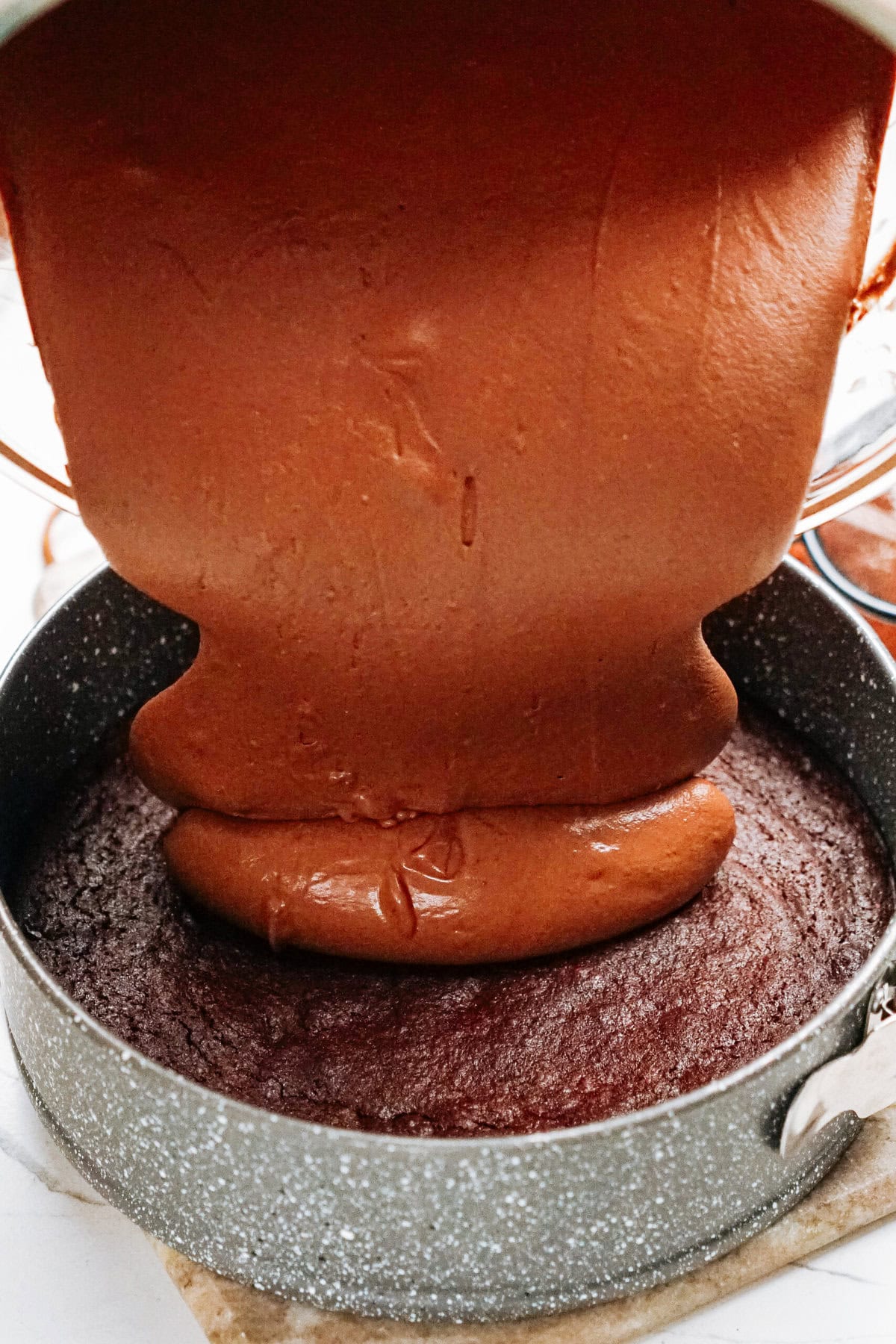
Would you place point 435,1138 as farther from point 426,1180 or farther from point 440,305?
point 440,305

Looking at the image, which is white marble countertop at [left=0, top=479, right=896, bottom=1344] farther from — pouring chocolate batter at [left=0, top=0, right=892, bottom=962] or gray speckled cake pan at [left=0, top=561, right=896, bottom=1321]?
pouring chocolate batter at [left=0, top=0, right=892, bottom=962]

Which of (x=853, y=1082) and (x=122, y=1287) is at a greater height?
(x=853, y=1082)

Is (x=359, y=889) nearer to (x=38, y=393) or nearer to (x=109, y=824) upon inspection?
(x=109, y=824)

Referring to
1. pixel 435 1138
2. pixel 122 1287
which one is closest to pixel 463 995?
pixel 435 1138

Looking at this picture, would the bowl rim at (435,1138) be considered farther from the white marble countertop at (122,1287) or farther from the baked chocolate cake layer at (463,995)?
the white marble countertop at (122,1287)

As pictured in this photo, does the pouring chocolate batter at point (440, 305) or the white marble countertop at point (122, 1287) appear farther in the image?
the white marble countertop at point (122, 1287)

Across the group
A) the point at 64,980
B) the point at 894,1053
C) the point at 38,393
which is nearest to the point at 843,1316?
the point at 894,1053

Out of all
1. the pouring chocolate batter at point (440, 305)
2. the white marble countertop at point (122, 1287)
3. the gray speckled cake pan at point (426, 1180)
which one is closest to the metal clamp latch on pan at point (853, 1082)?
the gray speckled cake pan at point (426, 1180)

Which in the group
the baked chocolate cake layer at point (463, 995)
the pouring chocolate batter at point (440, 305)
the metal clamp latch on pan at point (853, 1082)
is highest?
the pouring chocolate batter at point (440, 305)
